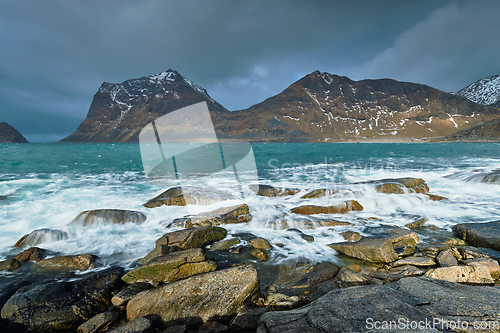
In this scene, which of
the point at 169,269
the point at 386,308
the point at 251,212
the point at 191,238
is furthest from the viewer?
the point at 251,212

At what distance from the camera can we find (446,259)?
591cm

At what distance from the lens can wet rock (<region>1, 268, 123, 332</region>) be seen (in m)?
4.40

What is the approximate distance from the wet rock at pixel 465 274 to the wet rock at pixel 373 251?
1.24 m

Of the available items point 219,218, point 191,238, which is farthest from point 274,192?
point 191,238

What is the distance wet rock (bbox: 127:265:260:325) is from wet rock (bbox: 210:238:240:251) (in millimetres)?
2826

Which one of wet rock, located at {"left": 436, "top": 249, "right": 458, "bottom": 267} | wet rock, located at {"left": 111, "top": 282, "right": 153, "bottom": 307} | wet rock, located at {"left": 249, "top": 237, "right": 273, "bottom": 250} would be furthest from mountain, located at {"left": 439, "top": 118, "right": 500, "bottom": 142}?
wet rock, located at {"left": 111, "top": 282, "right": 153, "bottom": 307}

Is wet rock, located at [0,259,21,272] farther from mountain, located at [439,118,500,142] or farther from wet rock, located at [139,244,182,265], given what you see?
mountain, located at [439,118,500,142]

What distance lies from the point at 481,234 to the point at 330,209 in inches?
210

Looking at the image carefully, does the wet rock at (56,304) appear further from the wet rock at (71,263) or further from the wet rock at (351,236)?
the wet rock at (351,236)

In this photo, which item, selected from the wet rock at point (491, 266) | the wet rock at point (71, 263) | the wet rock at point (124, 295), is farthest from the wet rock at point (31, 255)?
the wet rock at point (491, 266)

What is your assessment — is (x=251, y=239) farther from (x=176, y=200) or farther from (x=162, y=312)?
(x=176, y=200)

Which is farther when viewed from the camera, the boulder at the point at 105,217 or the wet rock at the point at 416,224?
the boulder at the point at 105,217

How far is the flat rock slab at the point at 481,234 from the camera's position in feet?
23.4

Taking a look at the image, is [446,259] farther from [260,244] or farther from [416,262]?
[260,244]
